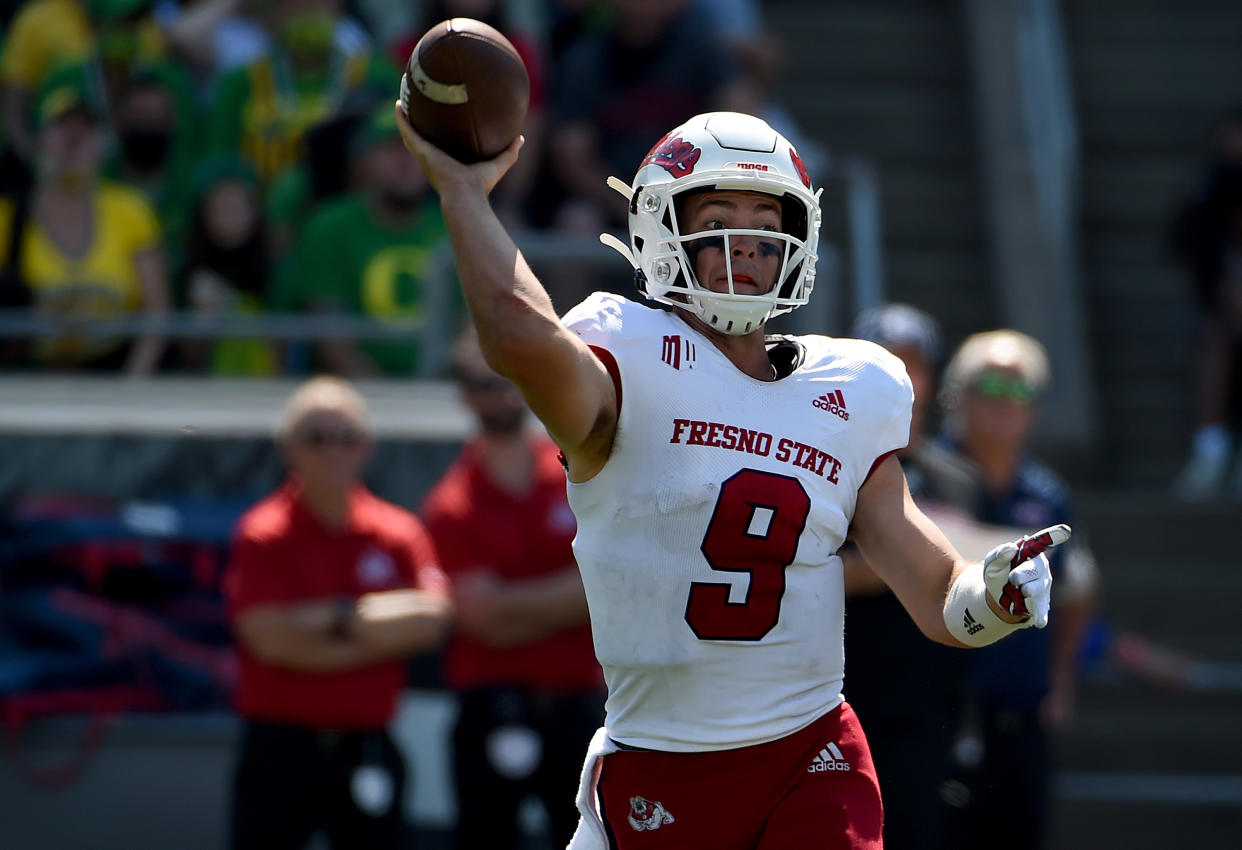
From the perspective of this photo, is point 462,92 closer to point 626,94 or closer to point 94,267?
point 94,267

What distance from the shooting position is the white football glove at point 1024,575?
3.27 metres

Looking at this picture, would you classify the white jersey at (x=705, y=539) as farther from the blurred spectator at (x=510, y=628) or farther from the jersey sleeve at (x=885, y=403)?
the blurred spectator at (x=510, y=628)

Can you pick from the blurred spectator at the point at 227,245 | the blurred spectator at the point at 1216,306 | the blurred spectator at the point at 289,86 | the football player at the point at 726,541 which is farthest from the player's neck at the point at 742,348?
the blurred spectator at the point at 1216,306

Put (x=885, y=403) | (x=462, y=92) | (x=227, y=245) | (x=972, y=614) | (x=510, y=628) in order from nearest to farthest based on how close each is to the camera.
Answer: (x=462, y=92) < (x=972, y=614) < (x=885, y=403) < (x=510, y=628) < (x=227, y=245)

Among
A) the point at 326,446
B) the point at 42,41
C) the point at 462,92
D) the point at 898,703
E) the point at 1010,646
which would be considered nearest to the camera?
the point at 462,92

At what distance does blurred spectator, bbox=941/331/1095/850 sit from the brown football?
3.33 meters

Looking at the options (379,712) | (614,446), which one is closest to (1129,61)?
(379,712)

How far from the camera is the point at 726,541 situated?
3.42m

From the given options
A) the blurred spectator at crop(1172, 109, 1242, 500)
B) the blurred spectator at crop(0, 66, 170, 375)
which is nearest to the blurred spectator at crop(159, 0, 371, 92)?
the blurred spectator at crop(0, 66, 170, 375)

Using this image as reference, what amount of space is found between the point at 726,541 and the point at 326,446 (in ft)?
10.3

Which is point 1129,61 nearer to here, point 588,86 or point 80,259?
point 588,86

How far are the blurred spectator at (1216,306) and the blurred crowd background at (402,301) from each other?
0.02 meters

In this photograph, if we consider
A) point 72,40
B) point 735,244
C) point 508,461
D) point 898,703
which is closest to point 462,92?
point 735,244

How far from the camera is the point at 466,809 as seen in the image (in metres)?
6.13
